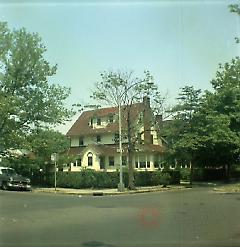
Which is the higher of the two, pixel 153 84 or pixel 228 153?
pixel 153 84

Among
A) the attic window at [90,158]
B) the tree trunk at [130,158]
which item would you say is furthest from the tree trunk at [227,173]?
the tree trunk at [130,158]

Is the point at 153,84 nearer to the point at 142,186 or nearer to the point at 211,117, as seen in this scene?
the point at 211,117

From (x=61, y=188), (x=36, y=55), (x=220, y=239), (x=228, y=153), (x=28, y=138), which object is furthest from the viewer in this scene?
(x=228, y=153)

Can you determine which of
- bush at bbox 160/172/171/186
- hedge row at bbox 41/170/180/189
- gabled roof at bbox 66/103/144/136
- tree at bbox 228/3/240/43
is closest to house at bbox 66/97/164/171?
gabled roof at bbox 66/103/144/136

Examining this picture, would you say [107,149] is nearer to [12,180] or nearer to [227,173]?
[227,173]

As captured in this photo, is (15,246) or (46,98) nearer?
(15,246)

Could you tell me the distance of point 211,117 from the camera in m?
34.8

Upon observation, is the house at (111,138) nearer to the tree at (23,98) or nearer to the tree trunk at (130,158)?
the tree trunk at (130,158)

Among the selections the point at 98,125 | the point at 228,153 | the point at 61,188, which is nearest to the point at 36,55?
the point at 61,188

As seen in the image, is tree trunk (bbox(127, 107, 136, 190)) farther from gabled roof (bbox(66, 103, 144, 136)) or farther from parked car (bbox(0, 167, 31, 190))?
parked car (bbox(0, 167, 31, 190))

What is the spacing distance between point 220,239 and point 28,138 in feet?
71.2

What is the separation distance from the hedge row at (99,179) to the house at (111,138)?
192cm

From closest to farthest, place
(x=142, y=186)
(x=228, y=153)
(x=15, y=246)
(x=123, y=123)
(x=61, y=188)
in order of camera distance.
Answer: (x=15, y=246) < (x=61, y=188) < (x=123, y=123) < (x=142, y=186) < (x=228, y=153)

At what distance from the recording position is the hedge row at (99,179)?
32594mm
